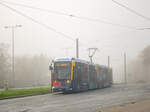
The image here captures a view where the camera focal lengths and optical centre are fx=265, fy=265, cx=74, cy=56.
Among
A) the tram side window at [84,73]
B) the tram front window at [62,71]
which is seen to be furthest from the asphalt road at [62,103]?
the tram side window at [84,73]

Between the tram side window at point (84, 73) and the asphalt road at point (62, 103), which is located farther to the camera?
the tram side window at point (84, 73)

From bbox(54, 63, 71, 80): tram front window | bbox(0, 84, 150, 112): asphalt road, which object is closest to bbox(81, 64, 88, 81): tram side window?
bbox(54, 63, 71, 80): tram front window

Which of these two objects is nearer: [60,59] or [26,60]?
[60,59]

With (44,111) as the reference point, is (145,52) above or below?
above

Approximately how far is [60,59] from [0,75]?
3597 cm

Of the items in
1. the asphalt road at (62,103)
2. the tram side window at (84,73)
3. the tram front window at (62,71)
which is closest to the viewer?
the asphalt road at (62,103)

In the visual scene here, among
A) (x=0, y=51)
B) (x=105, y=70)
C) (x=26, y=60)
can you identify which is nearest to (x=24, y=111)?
(x=105, y=70)

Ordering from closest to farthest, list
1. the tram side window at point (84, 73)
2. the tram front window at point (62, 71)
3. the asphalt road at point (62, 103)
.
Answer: the asphalt road at point (62, 103) → the tram front window at point (62, 71) → the tram side window at point (84, 73)

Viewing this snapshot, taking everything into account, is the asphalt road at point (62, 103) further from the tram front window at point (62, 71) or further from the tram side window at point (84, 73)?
the tram side window at point (84, 73)

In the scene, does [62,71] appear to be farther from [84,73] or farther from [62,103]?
[62,103]

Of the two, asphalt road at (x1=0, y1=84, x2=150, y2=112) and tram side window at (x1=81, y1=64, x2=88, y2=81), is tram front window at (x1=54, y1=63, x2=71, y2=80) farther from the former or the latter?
asphalt road at (x1=0, y1=84, x2=150, y2=112)

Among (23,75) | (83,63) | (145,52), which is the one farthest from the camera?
(145,52)

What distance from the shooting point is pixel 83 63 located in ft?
93.1

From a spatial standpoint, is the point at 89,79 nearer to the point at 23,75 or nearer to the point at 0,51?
the point at 0,51
